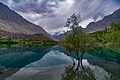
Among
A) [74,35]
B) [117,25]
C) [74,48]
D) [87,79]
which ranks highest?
[117,25]

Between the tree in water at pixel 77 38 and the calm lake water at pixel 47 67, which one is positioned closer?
the calm lake water at pixel 47 67

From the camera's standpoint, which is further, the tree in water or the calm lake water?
the tree in water

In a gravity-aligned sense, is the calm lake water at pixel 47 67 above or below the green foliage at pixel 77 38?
below

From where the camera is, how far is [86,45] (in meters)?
68.5

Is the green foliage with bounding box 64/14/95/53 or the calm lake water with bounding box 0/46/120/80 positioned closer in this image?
the calm lake water with bounding box 0/46/120/80

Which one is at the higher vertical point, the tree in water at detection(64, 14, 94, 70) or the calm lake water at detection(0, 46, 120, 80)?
the tree in water at detection(64, 14, 94, 70)

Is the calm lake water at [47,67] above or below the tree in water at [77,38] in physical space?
below

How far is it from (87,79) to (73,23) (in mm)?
27119

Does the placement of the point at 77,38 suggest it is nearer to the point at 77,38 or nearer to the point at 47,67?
the point at 77,38

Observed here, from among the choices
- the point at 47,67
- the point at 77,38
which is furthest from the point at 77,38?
the point at 47,67

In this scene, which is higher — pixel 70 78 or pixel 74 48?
pixel 74 48

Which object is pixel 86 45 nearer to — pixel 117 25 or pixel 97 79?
pixel 97 79

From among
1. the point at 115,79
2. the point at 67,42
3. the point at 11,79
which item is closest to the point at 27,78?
the point at 11,79

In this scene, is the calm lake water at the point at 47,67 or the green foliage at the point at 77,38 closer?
the calm lake water at the point at 47,67
